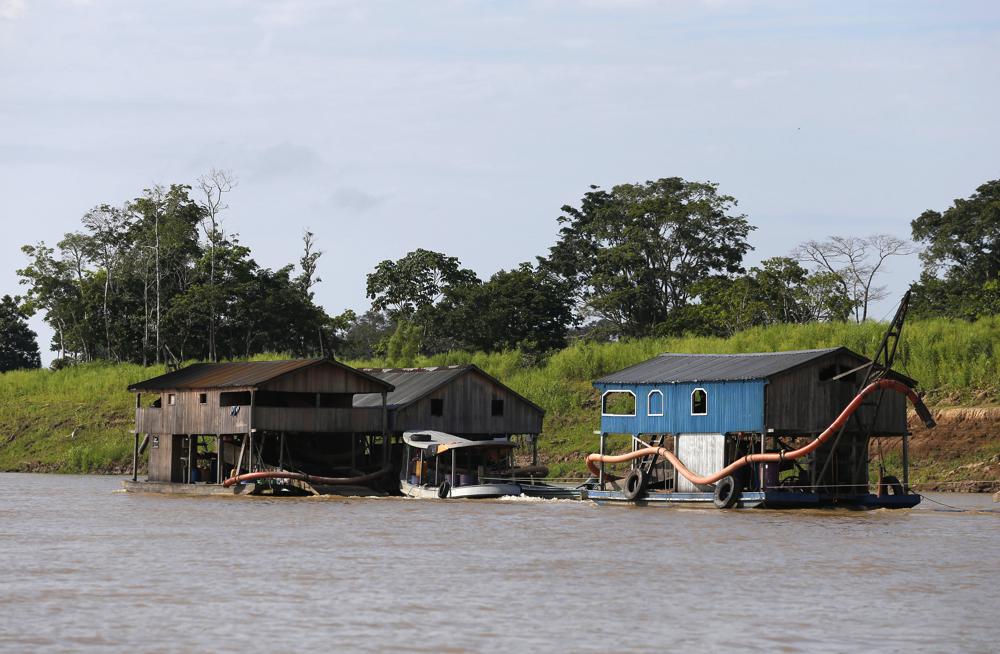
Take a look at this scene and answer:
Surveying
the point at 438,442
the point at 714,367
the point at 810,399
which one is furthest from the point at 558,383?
the point at 810,399

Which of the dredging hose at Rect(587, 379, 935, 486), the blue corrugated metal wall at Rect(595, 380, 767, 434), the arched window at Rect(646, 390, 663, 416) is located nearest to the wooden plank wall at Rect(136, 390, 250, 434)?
the blue corrugated metal wall at Rect(595, 380, 767, 434)

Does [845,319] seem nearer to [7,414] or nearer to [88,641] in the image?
[7,414]

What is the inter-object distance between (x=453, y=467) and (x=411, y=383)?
911 centimetres

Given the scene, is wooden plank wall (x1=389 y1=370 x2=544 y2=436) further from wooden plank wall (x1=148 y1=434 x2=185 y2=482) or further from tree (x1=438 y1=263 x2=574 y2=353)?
tree (x1=438 y1=263 x2=574 y2=353)

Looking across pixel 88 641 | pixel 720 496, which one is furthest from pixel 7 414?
pixel 88 641

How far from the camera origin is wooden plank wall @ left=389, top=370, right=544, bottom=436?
183 ft

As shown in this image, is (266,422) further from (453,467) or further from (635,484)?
(635,484)

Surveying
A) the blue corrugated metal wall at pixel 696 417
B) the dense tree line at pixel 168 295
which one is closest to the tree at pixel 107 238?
the dense tree line at pixel 168 295

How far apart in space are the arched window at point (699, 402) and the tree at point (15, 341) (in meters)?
75.0

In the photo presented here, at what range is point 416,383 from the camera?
191ft

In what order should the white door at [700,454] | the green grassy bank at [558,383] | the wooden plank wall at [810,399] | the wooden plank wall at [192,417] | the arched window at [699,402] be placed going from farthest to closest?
1. the green grassy bank at [558,383]
2. the wooden plank wall at [192,417]
3. the arched window at [699,402]
4. the white door at [700,454]
5. the wooden plank wall at [810,399]

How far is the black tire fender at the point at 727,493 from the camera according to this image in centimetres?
4378

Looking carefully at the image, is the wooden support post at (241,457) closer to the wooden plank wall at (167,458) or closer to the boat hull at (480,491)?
the wooden plank wall at (167,458)

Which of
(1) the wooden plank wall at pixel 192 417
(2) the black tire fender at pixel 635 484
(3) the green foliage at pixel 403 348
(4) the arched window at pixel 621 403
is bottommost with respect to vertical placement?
(2) the black tire fender at pixel 635 484
